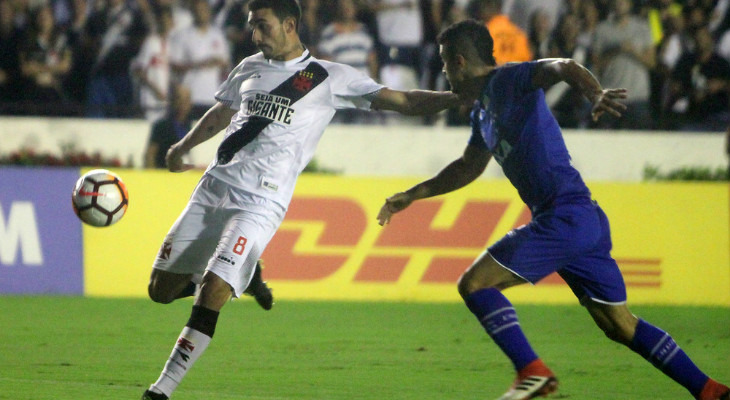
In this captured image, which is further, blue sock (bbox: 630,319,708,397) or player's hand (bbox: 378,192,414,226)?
player's hand (bbox: 378,192,414,226)

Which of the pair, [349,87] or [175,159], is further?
[175,159]

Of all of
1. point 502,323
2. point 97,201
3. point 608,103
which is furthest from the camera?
point 97,201

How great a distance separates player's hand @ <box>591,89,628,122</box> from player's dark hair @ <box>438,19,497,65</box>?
90cm

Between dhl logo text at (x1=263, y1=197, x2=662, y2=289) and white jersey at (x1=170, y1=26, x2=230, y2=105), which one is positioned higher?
white jersey at (x1=170, y1=26, x2=230, y2=105)

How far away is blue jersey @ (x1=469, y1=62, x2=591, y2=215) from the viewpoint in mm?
5840

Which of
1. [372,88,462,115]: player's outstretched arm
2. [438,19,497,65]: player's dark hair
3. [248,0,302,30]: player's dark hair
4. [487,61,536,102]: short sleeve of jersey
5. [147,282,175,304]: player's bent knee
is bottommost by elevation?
[147,282,175,304]: player's bent knee

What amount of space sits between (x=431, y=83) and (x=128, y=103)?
12.6 feet

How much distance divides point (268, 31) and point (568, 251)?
2.20m

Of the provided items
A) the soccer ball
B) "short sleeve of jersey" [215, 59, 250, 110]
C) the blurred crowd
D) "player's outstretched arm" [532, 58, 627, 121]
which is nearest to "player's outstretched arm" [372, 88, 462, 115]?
"short sleeve of jersey" [215, 59, 250, 110]

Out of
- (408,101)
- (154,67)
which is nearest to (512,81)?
(408,101)

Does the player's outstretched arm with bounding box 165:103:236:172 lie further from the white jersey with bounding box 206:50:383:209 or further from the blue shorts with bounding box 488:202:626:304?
the blue shorts with bounding box 488:202:626:304

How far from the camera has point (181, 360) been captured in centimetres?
597

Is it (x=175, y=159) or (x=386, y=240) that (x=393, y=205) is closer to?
(x=175, y=159)

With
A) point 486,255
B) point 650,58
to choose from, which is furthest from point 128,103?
point 486,255
